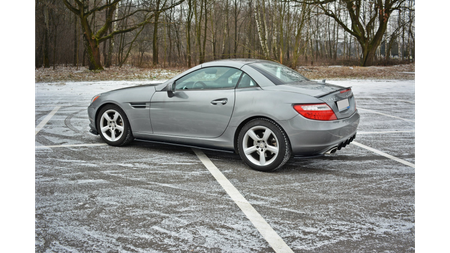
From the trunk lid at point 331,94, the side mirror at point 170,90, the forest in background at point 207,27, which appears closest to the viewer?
the trunk lid at point 331,94

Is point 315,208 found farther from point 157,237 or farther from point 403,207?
point 157,237

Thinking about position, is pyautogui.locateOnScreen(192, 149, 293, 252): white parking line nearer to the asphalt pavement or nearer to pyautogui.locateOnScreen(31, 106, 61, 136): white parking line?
the asphalt pavement

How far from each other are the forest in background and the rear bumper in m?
12.7

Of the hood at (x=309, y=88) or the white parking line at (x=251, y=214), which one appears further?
the hood at (x=309, y=88)

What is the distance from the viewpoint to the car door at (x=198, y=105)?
5523mm

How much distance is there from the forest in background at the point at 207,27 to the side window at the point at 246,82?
39.4ft

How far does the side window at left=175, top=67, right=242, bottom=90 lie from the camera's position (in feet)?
18.4

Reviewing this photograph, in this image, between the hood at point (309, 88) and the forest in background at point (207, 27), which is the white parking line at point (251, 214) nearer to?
the hood at point (309, 88)

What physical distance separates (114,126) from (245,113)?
2517mm

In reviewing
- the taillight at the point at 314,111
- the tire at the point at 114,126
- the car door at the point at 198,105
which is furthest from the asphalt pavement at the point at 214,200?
the taillight at the point at 314,111

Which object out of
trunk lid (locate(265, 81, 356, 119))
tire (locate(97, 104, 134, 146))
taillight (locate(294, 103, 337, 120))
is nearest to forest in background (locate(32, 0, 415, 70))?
tire (locate(97, 104, 134, 146))
